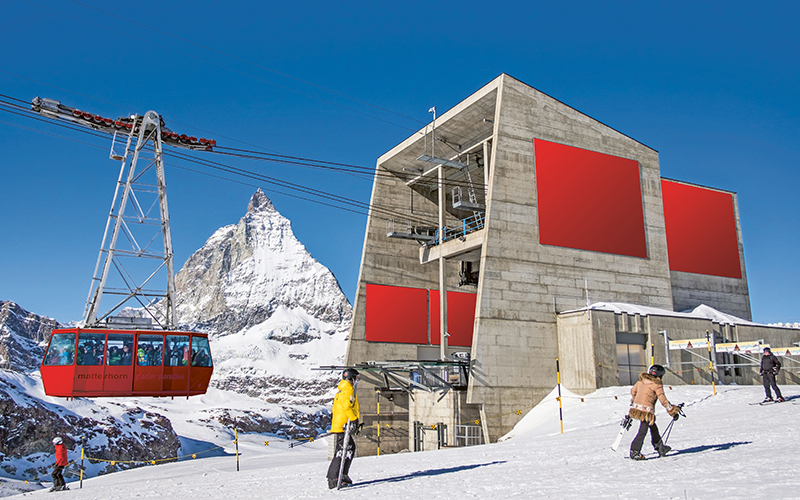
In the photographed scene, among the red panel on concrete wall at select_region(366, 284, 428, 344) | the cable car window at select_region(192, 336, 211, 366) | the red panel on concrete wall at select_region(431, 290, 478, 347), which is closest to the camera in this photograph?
the cable car window at select_region(192, 336, 211, 366)

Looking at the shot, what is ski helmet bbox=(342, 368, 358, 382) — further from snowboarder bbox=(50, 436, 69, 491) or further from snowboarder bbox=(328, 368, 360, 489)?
snowboarder bbox=(50, 436, 69, 491)

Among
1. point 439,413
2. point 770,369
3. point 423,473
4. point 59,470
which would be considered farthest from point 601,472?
point 439,413

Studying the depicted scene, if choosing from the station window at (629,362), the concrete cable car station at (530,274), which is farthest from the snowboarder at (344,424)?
the station window at (629,362)

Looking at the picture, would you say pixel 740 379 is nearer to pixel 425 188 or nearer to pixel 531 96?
pixel 531 96

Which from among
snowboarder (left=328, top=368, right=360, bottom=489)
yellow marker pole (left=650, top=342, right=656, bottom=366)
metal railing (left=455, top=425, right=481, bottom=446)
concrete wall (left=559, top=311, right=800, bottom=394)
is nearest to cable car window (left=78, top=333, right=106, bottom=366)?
snowboarder (left=328, top=368, right=360, bottom=489)

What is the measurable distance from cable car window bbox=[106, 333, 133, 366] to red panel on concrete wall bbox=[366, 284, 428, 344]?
1884 centimetres

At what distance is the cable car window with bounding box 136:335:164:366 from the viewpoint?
20.8 metres

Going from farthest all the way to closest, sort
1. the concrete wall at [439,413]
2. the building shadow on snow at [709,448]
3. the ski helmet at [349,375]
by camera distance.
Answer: the concrete wall at [439,413] → the building shadow on snow at [709,448] → the ski helmet at [349,375]

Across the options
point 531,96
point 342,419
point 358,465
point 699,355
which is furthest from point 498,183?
point 342,419

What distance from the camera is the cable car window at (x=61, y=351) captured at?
65.4 ft

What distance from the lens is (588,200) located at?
3203 centimetres

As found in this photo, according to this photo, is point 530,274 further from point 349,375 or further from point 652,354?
point 349,375

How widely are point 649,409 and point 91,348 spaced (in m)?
17.5

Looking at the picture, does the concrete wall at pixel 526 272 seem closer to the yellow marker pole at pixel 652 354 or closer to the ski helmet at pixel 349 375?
the yellow marker pole at pixel 652 354
